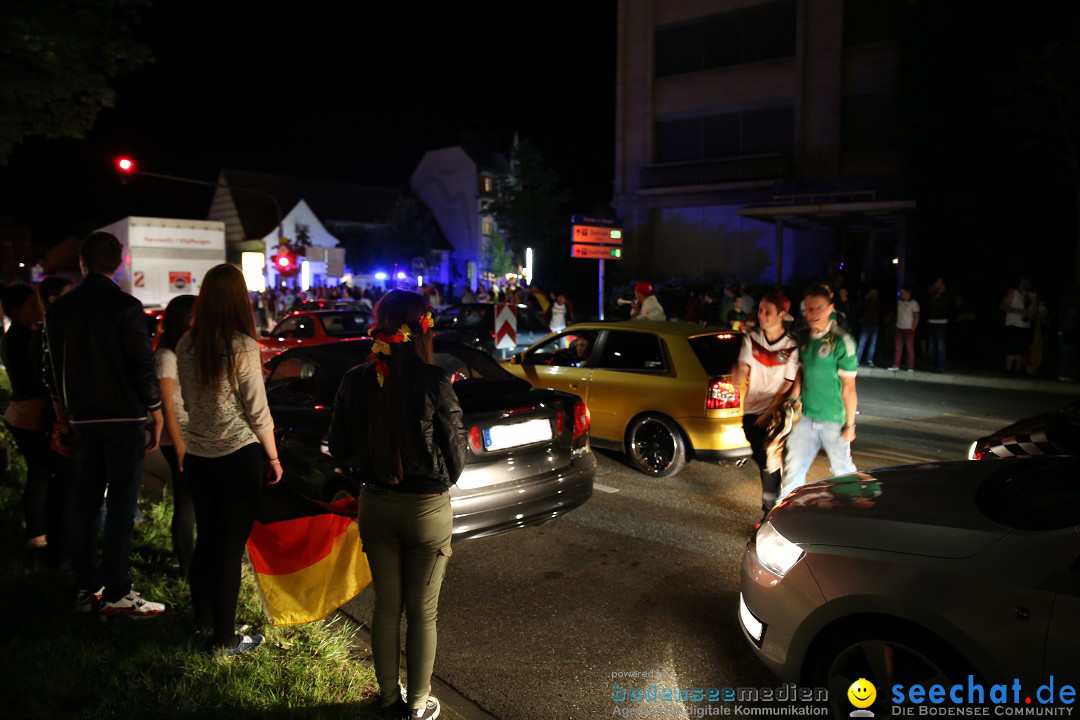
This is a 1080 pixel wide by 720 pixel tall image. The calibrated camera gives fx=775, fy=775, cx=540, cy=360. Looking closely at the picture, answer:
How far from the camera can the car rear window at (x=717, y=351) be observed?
7281 mm

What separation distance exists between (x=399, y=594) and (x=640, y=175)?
30233mm

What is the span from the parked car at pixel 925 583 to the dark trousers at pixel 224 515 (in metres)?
2.38

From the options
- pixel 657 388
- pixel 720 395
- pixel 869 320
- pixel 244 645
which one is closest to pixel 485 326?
pixel 869 320

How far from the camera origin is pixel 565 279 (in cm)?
3509

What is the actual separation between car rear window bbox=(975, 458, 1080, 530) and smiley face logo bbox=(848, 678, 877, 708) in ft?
2.59

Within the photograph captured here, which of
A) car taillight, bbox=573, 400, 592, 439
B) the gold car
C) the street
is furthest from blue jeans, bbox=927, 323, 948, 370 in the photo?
car taillight, bbox=573, 400, 592, 439

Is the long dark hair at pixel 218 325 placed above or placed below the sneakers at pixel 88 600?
above

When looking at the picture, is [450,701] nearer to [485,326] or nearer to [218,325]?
[218,325]

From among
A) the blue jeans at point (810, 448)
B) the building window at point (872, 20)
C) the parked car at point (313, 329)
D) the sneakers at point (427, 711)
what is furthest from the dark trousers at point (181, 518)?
the building window at point (872, 20)

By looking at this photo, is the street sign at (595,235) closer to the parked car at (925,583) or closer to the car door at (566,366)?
the car door at (566,366)

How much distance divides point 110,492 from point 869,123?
28.0 metres

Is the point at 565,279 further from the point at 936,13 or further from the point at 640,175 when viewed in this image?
the point at 936,13

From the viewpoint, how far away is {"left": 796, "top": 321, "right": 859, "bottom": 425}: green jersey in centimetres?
527

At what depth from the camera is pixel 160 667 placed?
3.66 metres
